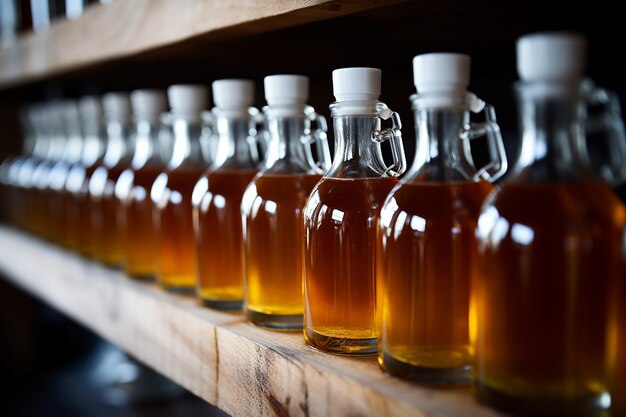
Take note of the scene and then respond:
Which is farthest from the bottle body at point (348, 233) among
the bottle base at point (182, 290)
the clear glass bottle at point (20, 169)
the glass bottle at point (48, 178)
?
the clear glass bottle at point (20, 169)

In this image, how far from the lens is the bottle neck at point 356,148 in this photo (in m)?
0.51

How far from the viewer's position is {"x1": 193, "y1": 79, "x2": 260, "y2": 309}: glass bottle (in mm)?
651

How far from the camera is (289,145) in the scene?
595 mm

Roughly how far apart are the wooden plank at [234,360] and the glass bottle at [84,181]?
5 cm

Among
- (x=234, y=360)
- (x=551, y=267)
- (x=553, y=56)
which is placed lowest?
(x=234, y=360)

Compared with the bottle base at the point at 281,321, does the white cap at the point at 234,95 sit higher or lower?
higher

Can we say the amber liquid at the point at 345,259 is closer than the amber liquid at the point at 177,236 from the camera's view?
Yes

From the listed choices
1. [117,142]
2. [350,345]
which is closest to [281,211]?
[350,345]

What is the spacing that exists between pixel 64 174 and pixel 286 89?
0.65 metres

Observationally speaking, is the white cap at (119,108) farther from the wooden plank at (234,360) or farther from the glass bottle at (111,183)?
the wooden plank at (234,360)

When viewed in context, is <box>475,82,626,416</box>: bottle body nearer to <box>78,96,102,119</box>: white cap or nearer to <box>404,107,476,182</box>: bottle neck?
<box>404,107,476,182</box>: bottle neck

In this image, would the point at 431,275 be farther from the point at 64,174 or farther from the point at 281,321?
the point at 64,174

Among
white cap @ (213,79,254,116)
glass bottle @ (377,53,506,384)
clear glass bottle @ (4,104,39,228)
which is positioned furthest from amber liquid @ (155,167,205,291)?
clear glass bottle @ (4,104,39,228)

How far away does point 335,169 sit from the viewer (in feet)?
1.71
